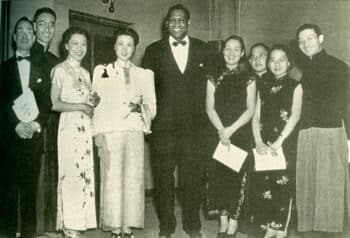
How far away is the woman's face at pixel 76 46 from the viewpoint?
185 centimetres

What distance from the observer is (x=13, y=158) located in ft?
6.21

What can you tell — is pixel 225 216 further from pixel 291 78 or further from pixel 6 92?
pixel 6 92

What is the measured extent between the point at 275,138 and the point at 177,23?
0.68 m

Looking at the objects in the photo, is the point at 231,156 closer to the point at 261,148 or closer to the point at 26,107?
the point at 261,148

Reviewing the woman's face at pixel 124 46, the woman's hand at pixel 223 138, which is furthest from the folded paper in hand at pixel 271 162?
the woman's face at pixel 124 46

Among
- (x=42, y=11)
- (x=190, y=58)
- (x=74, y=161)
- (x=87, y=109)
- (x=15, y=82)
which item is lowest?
(x=74, y=161)

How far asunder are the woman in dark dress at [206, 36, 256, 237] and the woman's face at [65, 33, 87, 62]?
0.58 metres

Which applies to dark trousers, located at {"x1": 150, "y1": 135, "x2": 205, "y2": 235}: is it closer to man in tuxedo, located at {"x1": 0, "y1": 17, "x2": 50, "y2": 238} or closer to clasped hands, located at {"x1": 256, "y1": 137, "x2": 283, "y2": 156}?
clasped hands, located at {"x1": 256, "y1": 137, "x2": 283, "y2": 156}

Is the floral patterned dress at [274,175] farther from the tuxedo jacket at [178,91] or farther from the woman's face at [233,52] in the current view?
the tuxedo jacket at [178,91]

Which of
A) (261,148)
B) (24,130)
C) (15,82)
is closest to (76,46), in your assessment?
(15,82)

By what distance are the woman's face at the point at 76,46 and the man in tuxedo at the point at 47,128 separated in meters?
0.13

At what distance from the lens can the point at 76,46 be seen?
1850 millimetres

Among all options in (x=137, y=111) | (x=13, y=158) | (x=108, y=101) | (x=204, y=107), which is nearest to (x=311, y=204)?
(x=204, y=107)

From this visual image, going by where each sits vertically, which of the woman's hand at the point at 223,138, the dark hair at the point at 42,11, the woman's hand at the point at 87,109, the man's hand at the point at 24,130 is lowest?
the woman's hand at the point at 223,138
